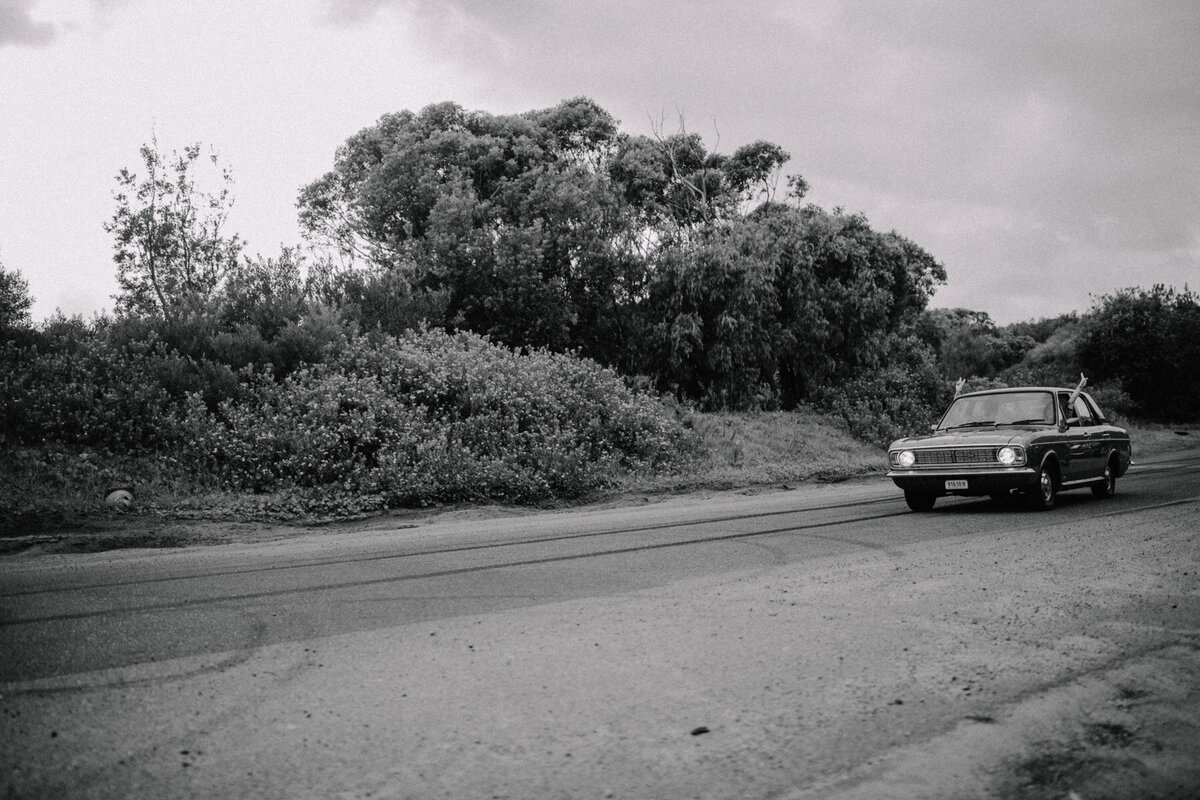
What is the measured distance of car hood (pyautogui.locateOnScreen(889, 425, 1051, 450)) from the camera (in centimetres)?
1199

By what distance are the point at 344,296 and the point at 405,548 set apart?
14.2 m

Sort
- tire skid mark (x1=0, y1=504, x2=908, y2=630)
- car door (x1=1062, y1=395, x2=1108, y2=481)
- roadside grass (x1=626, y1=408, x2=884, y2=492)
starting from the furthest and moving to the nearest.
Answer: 1. roadside grass (x1=626, y1=408, x2=884, y2=492)
2. car door (x1=1062, y1=395, x2=1108, y2=481)
3. tire skid mark (x1=0, y1=504, x2=908, y2=630)

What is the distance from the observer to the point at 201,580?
7.54 meters

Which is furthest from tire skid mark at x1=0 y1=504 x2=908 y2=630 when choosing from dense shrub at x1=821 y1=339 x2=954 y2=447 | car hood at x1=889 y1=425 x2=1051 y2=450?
dense shrub at x1=821 y1=339 x2=954 y2=447

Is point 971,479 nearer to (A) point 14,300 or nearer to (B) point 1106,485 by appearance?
(B) point 1106,485

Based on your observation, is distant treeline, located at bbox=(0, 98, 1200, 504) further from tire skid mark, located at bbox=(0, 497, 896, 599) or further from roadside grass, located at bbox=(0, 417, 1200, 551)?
tire skid mark, located at bbox=(0, 497, 896, 599)

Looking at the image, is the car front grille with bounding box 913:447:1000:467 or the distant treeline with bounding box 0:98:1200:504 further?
the distant treeline with bounding box 0:98:1200:504

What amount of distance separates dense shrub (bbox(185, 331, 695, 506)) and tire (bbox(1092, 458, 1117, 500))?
8.73m

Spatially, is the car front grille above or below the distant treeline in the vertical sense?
below

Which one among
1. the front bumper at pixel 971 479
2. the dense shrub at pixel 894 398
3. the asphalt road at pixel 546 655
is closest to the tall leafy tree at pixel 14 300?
the asphalt road at pixel 546 655

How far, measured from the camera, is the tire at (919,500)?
1253 centimetres

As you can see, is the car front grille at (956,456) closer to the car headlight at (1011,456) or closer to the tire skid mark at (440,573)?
the car headlight at (1011,456)

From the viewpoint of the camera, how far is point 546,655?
4.90m

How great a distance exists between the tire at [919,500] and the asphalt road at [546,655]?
3.07m
